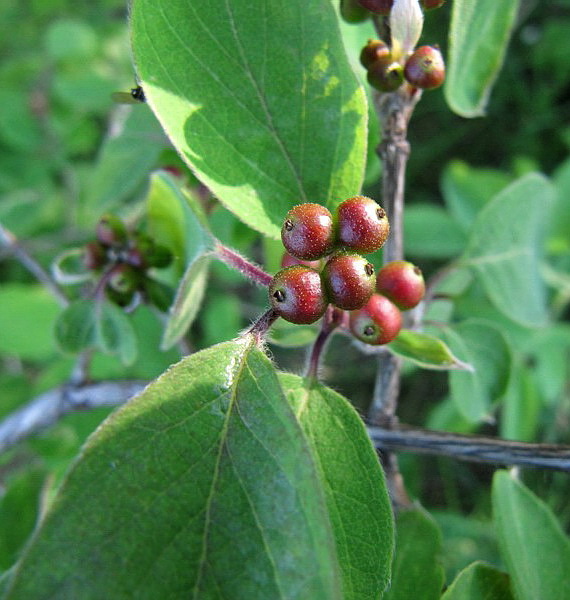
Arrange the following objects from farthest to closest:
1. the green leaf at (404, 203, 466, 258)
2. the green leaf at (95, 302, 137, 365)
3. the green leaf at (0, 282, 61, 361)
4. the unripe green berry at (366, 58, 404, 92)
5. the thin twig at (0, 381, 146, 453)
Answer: the green leaf at (404, 203, 466, 258) → the green leaf at (0, 282, 61, 361) → the thin twig at (0, 381, 146, 453) → the green leaf at (95, 302, 137, 365) → the unripe green berry at (366, 58, 404, 92)

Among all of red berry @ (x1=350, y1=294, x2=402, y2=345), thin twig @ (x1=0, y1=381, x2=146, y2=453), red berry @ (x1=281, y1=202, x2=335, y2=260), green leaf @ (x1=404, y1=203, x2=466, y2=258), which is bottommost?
green leaf @ (x1=404, y1=203, x2=466, y2=258)

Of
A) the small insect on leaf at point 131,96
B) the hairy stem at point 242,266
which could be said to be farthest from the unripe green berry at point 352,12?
the hairy stem at point 242,266

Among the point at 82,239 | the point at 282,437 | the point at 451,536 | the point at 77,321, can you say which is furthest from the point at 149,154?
the point at 451,536

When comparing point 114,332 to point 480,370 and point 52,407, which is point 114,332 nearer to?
point 52,407

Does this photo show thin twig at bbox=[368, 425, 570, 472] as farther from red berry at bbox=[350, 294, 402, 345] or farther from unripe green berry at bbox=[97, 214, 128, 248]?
unripe green berry at bbox=[97, 214, 128, 248]

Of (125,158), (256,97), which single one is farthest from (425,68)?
(125,158)

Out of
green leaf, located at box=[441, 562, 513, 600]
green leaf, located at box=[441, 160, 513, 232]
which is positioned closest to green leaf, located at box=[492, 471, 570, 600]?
green leaf, located at box=[441, 562, 513, 600]
